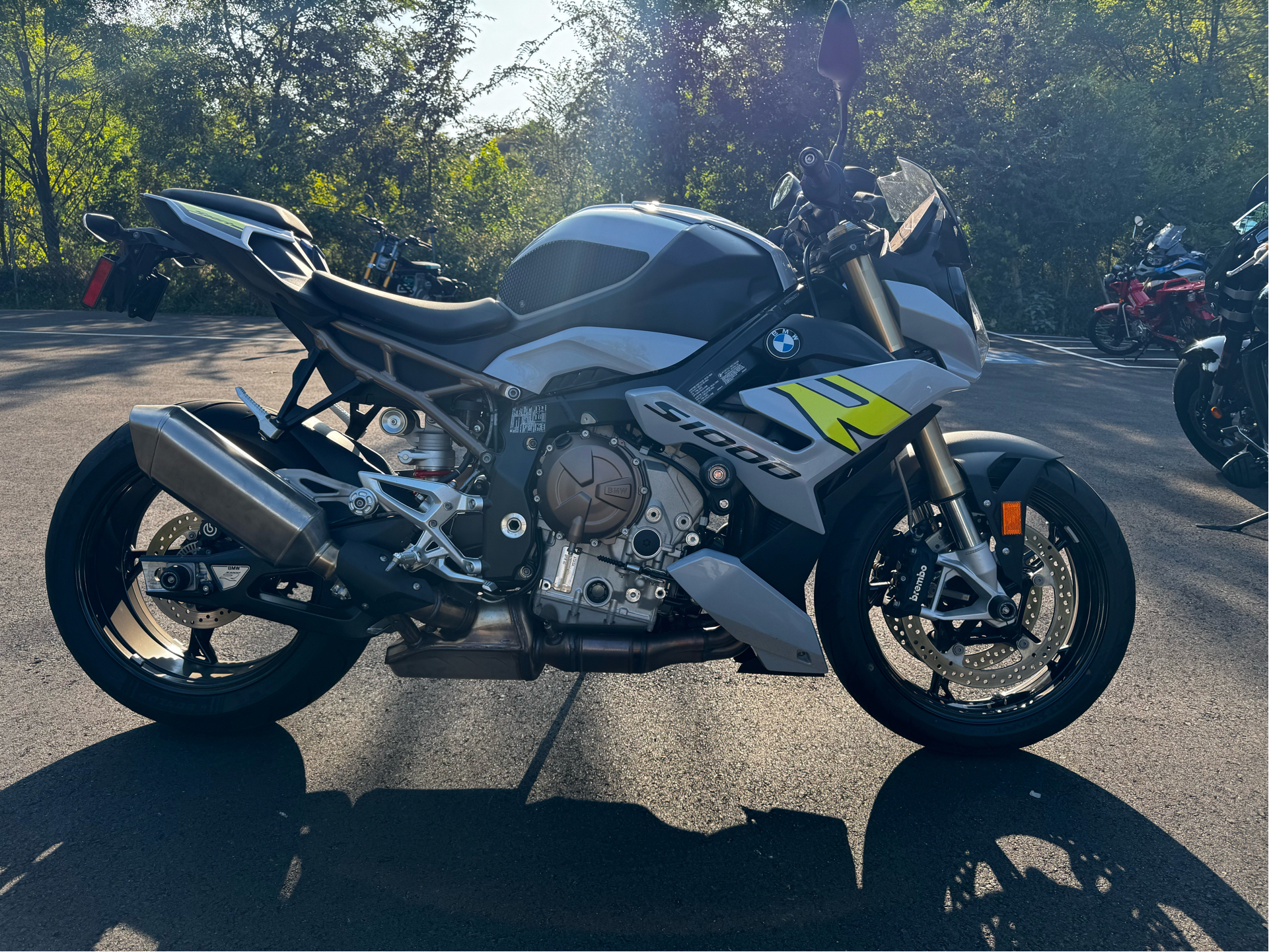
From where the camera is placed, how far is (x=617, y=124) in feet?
65.3

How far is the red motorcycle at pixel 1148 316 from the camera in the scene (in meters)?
12.4

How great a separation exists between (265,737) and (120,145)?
25655 millimetres

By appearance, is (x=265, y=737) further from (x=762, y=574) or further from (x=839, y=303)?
(x=839, y=303)

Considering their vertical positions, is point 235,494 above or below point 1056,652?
above

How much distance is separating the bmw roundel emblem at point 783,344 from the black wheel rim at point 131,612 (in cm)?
160

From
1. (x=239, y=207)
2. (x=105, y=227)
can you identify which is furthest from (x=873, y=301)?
(x=105, y=227)

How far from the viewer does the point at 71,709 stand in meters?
2.98

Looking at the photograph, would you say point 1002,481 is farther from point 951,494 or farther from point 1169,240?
point 1169,240

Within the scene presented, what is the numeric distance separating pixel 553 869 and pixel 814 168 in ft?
6.22

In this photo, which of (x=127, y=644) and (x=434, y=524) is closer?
(x=434, y=524)

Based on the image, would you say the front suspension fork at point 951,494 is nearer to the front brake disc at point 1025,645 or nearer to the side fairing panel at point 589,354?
the front brake disc at point 1025,645

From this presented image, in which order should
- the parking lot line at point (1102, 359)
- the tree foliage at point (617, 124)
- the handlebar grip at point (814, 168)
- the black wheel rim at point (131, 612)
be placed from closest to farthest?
the handlebar grip at point (814, 168) → the black wheel rim at point (131, 612) → the parking lot line at point (1102, 359) → the tree foliage at point (617, 124)

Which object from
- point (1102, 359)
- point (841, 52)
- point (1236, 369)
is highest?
point (841, 52)

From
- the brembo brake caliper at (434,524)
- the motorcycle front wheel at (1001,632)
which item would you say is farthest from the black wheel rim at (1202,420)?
the brembo brake caliper at (434,524)
